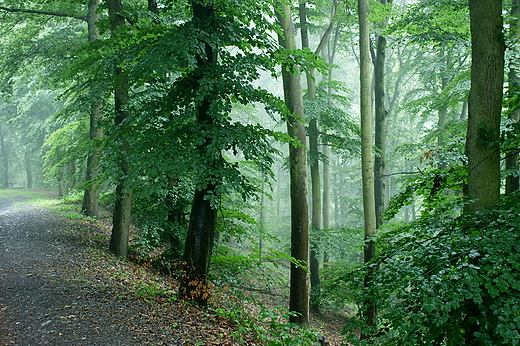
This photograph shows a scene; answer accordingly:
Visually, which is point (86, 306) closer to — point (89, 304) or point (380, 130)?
point (89, 304)

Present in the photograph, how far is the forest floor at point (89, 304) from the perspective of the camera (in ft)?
13.5

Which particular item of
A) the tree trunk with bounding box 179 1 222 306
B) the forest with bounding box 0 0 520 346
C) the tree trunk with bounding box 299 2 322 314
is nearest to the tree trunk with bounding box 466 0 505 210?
the forest with bounding box 0 0 520 346

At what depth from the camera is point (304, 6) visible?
11.0 m

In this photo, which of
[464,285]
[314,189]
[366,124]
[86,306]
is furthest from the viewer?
[314,189]

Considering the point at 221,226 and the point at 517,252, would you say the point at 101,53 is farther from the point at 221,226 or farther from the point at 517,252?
the point at 517,252

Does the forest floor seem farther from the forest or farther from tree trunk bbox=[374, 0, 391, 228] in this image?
tree trunk bbox=[374, 0, 391, 228]

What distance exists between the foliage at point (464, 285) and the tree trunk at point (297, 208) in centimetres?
319

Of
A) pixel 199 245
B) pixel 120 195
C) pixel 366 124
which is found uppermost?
pixel 366 124

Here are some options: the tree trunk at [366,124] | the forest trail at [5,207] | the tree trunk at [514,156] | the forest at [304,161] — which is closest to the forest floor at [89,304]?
the forest at [304,161]

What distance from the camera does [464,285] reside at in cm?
286

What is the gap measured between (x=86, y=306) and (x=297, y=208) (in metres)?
4.06

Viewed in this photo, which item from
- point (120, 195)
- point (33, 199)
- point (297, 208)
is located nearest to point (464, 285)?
point (297, 208)

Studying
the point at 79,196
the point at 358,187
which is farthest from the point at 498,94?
the point at 358,187

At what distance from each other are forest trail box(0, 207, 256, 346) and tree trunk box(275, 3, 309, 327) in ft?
5.64
